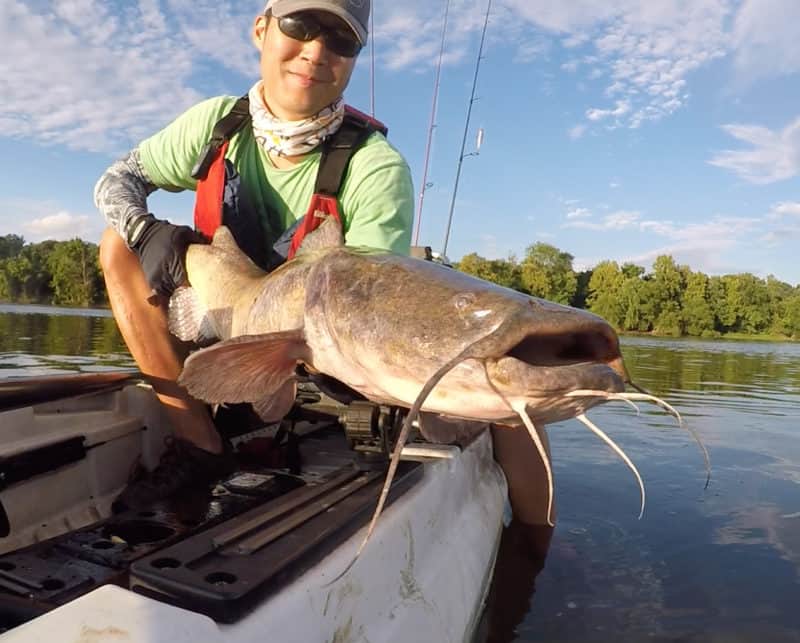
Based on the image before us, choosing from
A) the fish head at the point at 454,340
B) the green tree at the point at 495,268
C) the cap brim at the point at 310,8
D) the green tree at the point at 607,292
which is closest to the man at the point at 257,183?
the cap brim at the point at 310,8

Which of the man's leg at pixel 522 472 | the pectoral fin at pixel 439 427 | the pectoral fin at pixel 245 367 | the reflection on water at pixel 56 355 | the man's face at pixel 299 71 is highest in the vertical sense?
the man's face at pixel 299 71

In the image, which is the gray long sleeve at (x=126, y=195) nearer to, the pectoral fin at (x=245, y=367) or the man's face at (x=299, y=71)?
the man's face at (x=299, y=71)

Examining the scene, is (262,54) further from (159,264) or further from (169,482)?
(169,482)

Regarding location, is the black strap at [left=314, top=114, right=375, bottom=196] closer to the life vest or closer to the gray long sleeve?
the life vest

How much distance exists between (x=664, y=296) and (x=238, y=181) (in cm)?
5449

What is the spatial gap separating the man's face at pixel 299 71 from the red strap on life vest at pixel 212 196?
315mm

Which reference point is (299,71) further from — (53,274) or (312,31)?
(53,274)

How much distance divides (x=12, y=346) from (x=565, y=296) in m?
47.2

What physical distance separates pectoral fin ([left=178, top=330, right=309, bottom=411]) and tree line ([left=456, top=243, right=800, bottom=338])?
44.2 metres

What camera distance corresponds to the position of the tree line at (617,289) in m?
50.2

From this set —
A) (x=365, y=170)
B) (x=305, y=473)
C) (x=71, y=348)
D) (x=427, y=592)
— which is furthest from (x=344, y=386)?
(x=71, y=348)

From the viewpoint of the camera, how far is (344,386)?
1940 mm

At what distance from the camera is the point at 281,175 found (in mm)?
2742

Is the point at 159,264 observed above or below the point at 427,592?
above
